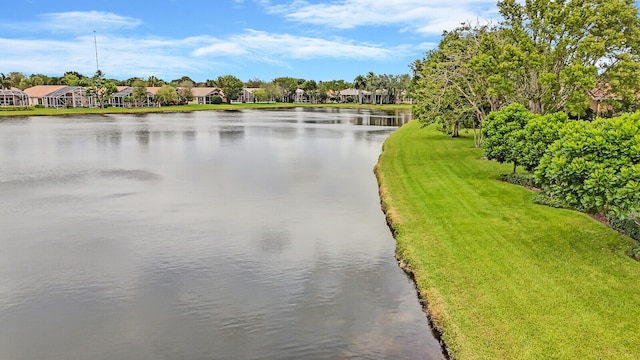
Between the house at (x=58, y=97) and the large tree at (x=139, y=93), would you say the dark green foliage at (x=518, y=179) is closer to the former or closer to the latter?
the large tree at (x=139, y=93)

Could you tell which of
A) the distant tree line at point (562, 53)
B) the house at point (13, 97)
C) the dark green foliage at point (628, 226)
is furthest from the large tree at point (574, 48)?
the house at point (13, 97)

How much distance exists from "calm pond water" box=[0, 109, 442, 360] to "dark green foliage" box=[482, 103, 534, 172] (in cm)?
702

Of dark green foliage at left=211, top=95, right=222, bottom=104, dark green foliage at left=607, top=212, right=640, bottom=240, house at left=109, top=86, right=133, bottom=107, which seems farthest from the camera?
dark green foliage at left=211, top=95, right=222, bottom=104

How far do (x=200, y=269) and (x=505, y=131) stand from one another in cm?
1824

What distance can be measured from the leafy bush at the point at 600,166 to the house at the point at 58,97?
144041 mm

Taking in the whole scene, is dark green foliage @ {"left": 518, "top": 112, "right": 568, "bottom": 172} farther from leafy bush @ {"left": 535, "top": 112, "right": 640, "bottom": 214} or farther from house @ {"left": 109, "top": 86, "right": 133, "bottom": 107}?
house @ {"left": 109, "top": 86, "right": 133, "bottom": 107}

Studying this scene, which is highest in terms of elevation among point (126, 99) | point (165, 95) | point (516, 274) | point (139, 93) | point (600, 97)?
point (139, 93)

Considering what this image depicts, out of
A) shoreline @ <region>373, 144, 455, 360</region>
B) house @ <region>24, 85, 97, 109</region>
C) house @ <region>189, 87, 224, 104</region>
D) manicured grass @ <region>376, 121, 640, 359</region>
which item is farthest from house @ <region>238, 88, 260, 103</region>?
manicured grass @ <region>376, 121, 640, 359</region>

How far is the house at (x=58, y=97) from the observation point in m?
135

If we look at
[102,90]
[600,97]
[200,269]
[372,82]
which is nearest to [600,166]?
[200,269]

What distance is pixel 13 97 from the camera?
135 meters

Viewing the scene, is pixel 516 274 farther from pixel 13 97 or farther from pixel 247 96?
pixel 247 96

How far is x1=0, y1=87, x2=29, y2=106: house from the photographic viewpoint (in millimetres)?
132250

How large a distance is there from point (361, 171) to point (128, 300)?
2293cm
